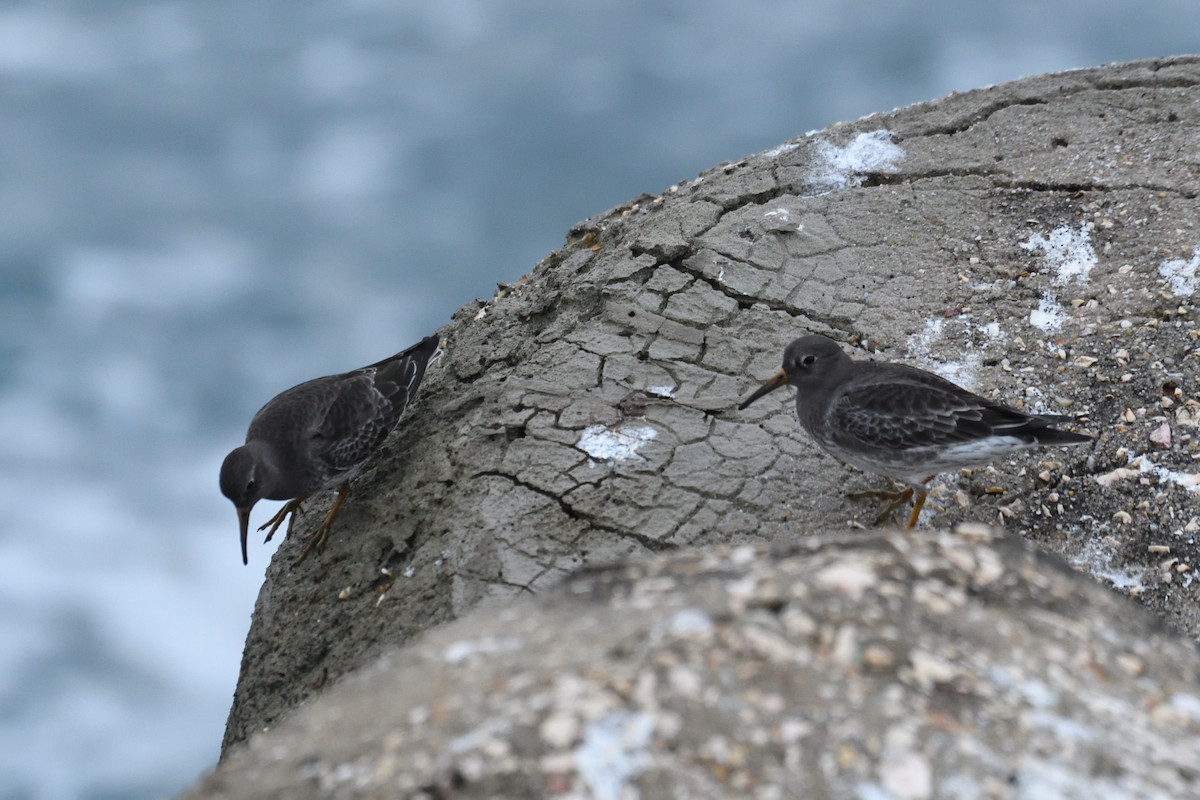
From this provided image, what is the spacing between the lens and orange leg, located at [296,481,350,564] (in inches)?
214

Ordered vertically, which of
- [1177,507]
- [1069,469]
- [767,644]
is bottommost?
[767,644]

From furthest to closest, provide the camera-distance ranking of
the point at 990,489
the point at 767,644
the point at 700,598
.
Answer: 1. the point at 990,489
2. the point at 700,598
3. the point at 767,644

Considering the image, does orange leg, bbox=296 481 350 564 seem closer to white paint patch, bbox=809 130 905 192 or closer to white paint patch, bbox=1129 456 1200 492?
white paint patch, bbox=809 130 905 192

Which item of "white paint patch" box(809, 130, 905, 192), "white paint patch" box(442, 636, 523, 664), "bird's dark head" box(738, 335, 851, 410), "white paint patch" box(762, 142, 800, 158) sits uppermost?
"white paint patch" box(762, 142, 800, 158)

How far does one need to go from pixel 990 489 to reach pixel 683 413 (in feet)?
4.55

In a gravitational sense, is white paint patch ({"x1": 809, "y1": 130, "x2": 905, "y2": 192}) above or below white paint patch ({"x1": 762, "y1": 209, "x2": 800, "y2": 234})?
above

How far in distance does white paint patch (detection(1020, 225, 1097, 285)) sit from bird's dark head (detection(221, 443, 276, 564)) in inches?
154

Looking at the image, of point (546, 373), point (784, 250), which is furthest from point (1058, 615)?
point (784, 250)

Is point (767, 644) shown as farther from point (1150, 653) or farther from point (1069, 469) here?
point (1069, 469)

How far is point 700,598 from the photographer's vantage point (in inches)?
107

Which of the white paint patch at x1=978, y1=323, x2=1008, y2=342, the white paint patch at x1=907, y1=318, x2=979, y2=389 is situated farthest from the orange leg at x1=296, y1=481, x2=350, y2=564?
the white paint patch at x1=978, y1=323, x2=1008, y2=342

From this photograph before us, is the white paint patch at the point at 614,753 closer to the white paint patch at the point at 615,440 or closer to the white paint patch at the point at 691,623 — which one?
the white paint patch at the point at 691,623

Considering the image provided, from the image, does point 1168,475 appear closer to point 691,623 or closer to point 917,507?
point 917,507

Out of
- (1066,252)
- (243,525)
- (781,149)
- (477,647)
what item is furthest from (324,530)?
(1066,252)
